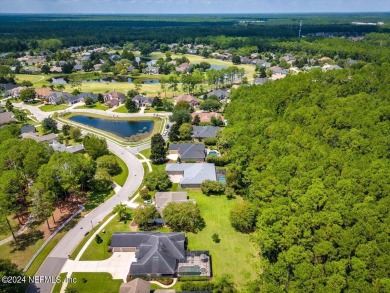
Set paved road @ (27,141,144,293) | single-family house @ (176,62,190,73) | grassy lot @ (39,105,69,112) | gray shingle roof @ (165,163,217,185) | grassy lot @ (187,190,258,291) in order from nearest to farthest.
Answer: paved road @ (27,141,144,293)
grassy lot @ (187,190,258,291)
gray shingle roof @ (165,163,217,185)
grassy lot @ (39,105,69,112)
single-family house @ (176,62,190,73)

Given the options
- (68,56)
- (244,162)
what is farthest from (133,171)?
(68,56)

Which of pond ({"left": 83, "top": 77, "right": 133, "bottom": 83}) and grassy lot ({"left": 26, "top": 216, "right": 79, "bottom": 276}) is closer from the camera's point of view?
grassy lot ({"left": 26, "top": 216, "right": 79, "bottom": 276})

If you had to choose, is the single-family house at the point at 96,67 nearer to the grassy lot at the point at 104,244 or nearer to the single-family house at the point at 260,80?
the single-family house at the point at 260,80

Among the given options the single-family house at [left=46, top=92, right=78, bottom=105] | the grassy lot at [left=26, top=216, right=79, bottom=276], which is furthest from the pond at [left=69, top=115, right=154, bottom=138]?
the grassy lot at [left=26, top=216, right=79, bottom=276]

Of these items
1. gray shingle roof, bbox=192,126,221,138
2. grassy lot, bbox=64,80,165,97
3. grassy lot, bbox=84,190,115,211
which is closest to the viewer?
grassy lot, bbox=84,190,115,211

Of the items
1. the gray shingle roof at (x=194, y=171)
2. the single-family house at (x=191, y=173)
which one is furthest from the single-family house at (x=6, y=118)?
the gray shingle roof at (x=194, y=171)

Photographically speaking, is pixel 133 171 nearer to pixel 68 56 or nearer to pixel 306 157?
pixel 306 157

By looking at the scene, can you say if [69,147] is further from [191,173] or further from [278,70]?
[278,70]

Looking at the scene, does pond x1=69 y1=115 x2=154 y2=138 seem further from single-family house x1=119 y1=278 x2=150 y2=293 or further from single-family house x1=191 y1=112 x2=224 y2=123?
single-family house x1=119 y1=278 x2=150 y2=293
